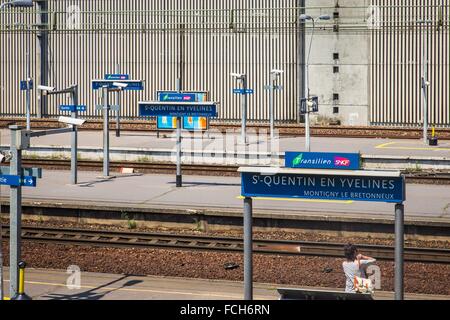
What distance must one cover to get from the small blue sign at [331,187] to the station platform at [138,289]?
10.6ft

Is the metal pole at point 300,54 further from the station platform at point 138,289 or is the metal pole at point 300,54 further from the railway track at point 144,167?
the station platform at point 138,289

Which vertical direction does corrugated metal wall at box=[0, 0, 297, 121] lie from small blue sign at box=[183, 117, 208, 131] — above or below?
above

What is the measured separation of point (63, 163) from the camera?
28906 millimetres

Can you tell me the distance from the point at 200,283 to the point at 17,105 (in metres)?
33.3

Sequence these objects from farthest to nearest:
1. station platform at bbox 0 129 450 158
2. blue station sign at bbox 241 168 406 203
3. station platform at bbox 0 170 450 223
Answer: station platform at bbox 0 129 450 158 < station platform at bbox 0 170 450 223 < blue station sign at bbox 241 168 406 203

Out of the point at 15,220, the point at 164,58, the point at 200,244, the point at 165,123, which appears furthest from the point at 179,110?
the point at 164,58

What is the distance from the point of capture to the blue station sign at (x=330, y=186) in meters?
11.1

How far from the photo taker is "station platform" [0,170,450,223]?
19.8 m

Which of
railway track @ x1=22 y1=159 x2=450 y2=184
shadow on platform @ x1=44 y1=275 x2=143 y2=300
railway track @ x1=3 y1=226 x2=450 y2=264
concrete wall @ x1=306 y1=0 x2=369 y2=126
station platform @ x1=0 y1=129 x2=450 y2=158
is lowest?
shadow on platform @ x1=44 y1=275 x2=143 y2=300

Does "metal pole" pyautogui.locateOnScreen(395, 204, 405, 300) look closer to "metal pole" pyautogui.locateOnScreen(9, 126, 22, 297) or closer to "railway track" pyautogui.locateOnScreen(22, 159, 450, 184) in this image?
"metal pole" pyautogui.locateOnScreen(9, 126, 22, 297)

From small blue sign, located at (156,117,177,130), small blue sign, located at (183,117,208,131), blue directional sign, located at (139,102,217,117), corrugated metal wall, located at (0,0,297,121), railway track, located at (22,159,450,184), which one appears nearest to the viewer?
blue directional sign, located at (139,102,217,117)

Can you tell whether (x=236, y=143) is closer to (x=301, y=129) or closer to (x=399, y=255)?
(x=301, y=129)

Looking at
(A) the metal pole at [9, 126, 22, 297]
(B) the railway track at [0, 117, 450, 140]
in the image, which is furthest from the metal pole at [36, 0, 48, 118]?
(A) the metal pole at [9, 126, 22, 297]
